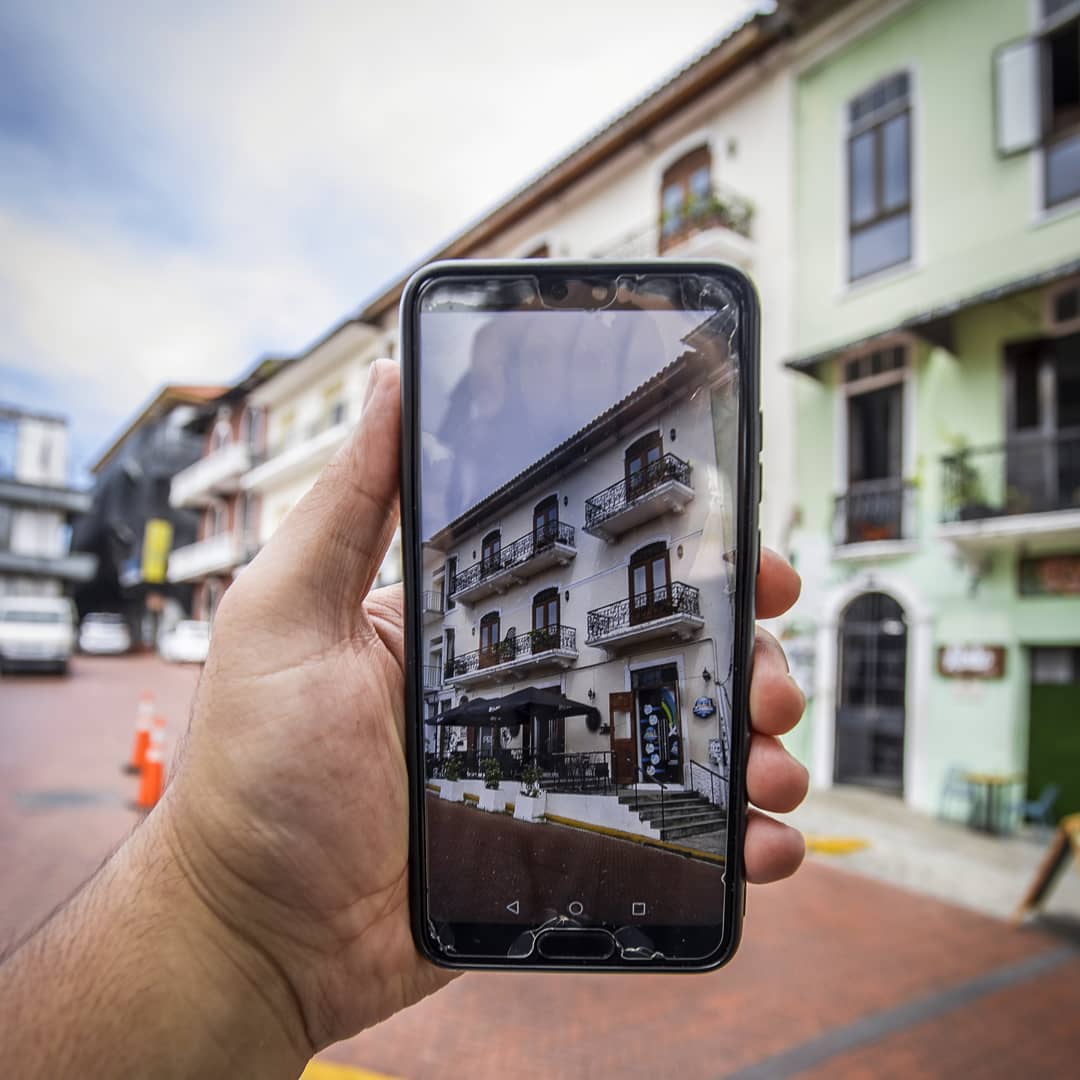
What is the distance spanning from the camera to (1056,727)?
20.6 feet

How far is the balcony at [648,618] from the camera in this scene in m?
0.81

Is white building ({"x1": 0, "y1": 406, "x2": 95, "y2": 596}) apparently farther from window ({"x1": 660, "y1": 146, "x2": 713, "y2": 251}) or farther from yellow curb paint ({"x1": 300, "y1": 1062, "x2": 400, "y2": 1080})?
window ({"x1": 660, "y1": 146, "x2": 713, "y2": 251})

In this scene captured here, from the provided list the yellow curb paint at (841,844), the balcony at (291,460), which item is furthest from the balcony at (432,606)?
the yellow curb paint at (841,844)

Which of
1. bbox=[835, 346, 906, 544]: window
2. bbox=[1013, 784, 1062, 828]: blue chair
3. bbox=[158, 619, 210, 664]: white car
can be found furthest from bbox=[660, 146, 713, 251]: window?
bbox=[158, 619, 210, 664]: white car

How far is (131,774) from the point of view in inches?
265

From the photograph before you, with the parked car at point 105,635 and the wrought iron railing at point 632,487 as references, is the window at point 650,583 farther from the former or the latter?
the parked car at point 105,635

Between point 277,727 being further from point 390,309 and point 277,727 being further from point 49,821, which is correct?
point 49,821

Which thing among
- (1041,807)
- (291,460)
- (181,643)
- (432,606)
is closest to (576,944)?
(432,606)

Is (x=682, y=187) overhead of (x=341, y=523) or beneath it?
overhead

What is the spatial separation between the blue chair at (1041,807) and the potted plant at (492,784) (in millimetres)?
6511

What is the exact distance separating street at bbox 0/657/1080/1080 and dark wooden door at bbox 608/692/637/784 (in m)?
2.13

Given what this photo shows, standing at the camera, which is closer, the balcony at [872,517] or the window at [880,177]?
the window at [880,177]

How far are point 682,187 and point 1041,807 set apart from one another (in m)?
5.63

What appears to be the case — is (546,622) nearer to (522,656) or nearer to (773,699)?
(522,656)
